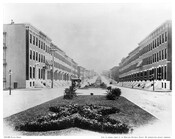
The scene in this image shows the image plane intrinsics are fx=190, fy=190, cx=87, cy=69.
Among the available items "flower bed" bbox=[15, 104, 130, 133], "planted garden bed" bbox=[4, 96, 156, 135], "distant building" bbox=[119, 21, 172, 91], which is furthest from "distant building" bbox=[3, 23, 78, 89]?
"flower bed" bbox=[15, 104, 130, 133]

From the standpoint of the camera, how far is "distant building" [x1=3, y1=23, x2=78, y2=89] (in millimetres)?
17312

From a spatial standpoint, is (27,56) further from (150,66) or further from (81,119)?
(81,119)

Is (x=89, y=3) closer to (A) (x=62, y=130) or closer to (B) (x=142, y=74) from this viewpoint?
(A) (x=62, y=130)

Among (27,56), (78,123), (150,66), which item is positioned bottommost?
(78,123)

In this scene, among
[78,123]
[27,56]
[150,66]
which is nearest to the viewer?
[78,123]

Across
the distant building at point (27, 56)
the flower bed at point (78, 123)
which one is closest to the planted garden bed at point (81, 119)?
the flower bed at point (78, 123)

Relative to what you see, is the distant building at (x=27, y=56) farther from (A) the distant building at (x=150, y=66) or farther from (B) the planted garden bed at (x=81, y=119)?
(B) the planted garden bed at (x=81, y=119)

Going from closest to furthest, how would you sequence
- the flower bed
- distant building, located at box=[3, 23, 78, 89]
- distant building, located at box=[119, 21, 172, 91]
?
1. the flower bed
2. distant building, located at box=[3, 23, 78, 89]
3. distant building, located at box=[119, 21, 172, 91]

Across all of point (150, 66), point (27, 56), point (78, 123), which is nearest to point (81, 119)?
point (78, 123)

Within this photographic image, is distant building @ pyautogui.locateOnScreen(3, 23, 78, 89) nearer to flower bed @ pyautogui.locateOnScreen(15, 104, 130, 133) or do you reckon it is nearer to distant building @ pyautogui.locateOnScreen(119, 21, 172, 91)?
distant building @ pyautogui.locateOnScreen(119, 21, 172, 91)

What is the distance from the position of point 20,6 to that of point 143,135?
1021cm

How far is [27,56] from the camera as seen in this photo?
84.3 ft

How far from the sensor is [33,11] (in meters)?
12.1

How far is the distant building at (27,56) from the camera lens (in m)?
17.3
